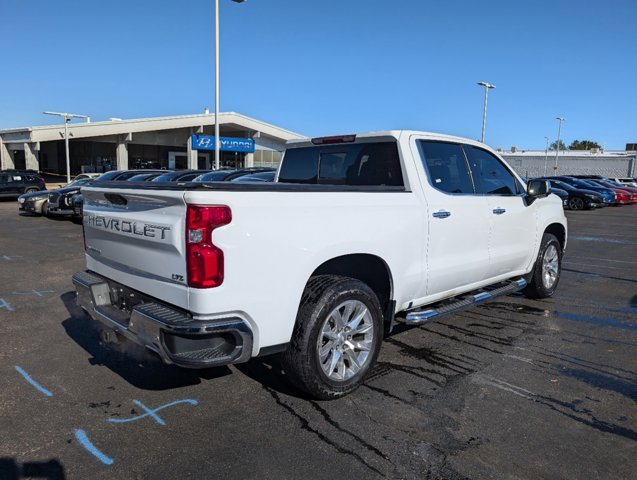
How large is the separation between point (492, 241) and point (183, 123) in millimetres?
36048

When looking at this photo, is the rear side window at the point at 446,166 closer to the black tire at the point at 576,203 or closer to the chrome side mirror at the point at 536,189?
the chrome side mirror at the point at 536,189

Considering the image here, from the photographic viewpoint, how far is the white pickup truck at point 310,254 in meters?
3.00

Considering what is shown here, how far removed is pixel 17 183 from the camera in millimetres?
25422

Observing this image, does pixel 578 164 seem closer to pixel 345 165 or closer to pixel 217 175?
pixel 217 175

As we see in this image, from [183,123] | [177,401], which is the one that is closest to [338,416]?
[177,401]

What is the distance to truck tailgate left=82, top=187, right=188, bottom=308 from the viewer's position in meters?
3.08

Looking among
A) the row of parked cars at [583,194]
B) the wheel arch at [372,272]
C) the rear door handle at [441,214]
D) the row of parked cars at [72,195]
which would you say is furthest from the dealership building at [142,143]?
the wheel arch at [372,272]

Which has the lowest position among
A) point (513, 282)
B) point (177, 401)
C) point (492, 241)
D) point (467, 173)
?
→ point (177, 401)

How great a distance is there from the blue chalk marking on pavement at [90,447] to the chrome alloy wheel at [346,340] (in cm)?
146

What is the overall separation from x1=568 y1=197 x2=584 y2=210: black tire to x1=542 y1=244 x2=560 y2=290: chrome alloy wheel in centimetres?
2230

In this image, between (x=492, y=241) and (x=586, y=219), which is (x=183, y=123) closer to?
(x=586, y=219)

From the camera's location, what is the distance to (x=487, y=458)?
2.98 m

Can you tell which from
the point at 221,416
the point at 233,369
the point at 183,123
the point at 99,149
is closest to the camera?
the point at 221,416

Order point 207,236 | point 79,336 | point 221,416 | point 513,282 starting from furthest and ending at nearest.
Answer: point 513,282, point 79,336, point 221,416, point 207,236
